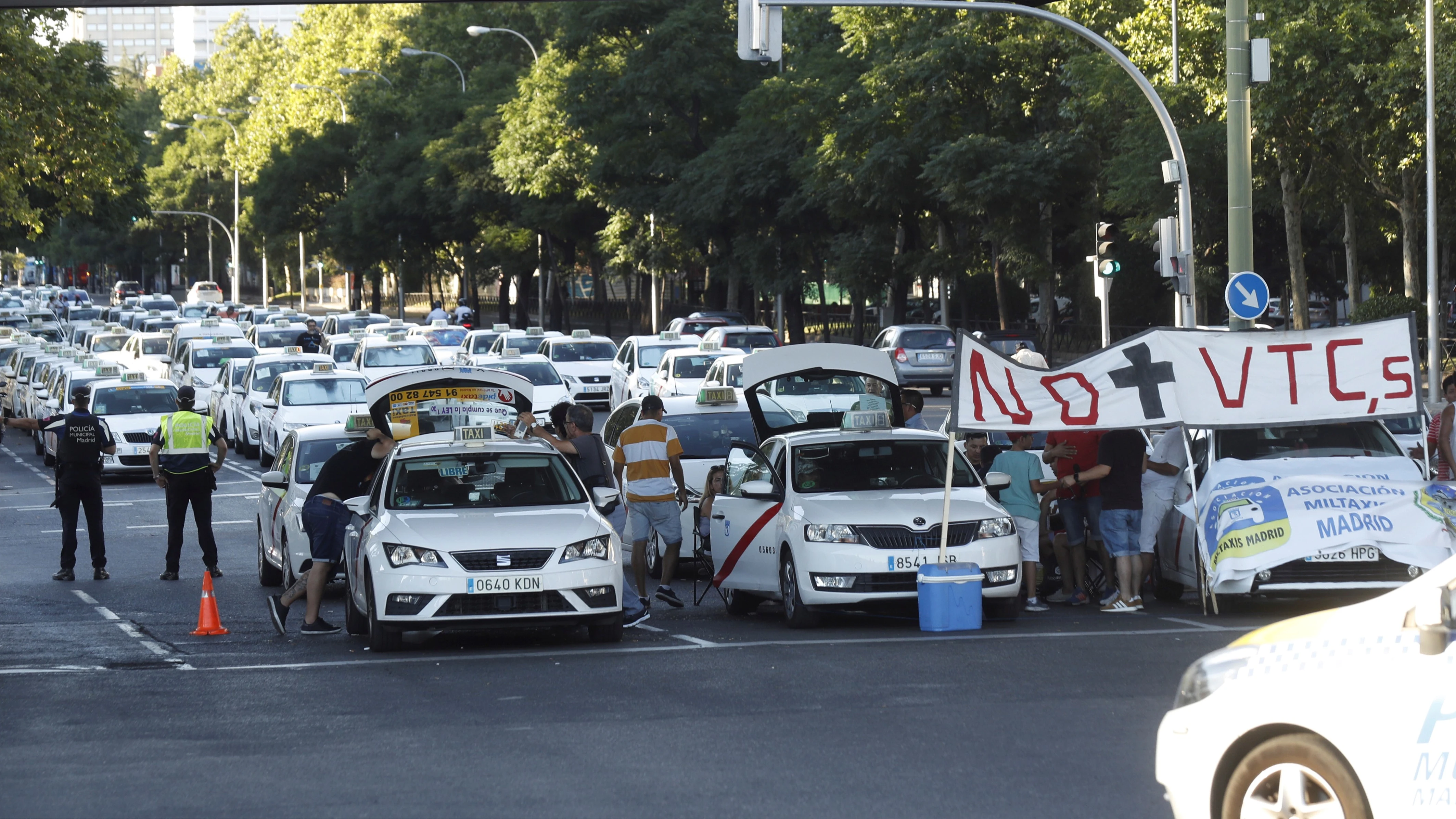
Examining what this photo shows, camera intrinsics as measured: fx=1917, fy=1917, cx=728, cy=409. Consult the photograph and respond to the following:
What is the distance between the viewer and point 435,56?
88.9 m

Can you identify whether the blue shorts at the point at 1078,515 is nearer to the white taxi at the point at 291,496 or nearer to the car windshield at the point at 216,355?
the white taxi at the point at 291,496

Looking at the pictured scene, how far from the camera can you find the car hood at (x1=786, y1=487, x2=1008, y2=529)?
13.3 metres

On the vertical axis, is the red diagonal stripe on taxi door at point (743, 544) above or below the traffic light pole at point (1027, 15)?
below

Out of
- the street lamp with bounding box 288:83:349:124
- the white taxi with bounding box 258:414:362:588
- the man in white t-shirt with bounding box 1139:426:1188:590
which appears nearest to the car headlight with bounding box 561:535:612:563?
the white taxi with bounding box 258:414:362:588

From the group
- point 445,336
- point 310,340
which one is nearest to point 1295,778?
point 310,340

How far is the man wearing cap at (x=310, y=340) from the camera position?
148ft

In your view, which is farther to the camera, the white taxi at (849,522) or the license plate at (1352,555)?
the white taxi at (849,522)

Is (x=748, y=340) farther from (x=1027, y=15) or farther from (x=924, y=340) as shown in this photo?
(x=1027, y=15)

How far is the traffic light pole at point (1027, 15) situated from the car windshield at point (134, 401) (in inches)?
599

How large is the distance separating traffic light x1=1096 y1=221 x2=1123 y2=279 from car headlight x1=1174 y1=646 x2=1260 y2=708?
19.8 m

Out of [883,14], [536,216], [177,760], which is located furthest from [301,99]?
[177,760]

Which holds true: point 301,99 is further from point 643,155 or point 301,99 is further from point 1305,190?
point 1305,190

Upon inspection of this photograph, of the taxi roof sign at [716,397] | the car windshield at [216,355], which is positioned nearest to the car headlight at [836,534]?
the taxi roof sign at [716,397]

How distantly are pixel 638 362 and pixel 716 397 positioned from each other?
18543 millimetres
